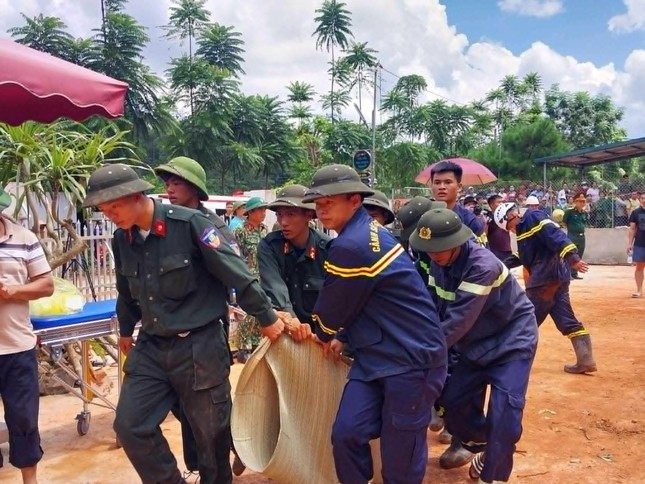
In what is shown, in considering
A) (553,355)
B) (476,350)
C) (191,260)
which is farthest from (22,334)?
(553,355)

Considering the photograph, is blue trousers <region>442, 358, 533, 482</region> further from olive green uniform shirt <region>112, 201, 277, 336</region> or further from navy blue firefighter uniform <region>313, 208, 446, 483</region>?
olive green uniform shirt <region>112, 201, 277, 336</region>

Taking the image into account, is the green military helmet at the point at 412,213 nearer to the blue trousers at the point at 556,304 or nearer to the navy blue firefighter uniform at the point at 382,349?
the navy blue firefighter uniform at the point at 382,349

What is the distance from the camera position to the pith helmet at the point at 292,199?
3.67 m

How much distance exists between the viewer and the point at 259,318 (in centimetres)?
311

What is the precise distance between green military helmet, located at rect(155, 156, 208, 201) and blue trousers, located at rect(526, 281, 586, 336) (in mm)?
3337

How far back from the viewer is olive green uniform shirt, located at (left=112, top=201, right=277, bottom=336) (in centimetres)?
298

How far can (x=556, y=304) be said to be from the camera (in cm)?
588

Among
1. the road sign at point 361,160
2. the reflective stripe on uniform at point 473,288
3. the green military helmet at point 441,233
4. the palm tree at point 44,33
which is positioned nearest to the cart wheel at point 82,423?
the reflective stripe on uniform at point 473,288

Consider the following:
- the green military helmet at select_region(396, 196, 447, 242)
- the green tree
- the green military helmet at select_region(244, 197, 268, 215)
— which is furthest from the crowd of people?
the green tree

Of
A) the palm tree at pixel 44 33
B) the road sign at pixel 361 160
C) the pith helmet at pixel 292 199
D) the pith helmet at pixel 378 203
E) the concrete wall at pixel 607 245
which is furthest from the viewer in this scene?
the palm tree at pixel 44 33

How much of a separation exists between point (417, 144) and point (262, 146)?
868 cm

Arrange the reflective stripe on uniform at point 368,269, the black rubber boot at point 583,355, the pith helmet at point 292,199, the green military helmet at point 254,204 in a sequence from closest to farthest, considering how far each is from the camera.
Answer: the reflective stripe on uniform at point 368,269, the pith helmet at point 292,199, the black rubber boot at point 583,355, the green military helmet at point 254,204

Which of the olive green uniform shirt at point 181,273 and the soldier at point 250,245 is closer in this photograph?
A: the olive green uniform shirt at point 181,273

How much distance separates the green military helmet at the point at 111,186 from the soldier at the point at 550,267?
3882 mm
